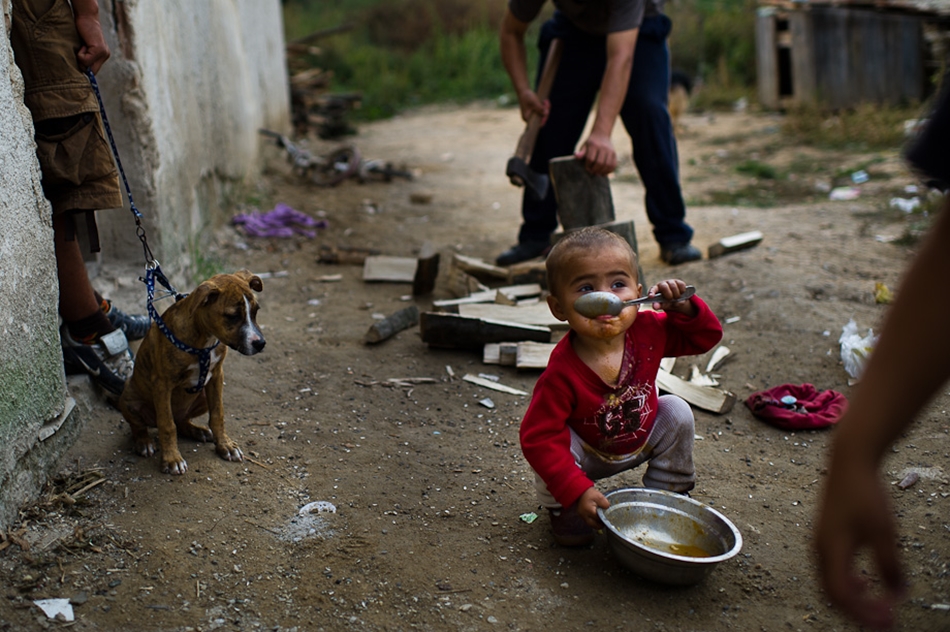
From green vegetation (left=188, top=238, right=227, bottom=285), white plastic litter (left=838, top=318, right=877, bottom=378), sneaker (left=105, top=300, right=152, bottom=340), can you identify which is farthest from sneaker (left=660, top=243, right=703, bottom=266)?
sneaker (left=105, top=300, right=152, bottom=340)

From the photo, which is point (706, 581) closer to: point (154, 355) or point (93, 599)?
point (93, 599)

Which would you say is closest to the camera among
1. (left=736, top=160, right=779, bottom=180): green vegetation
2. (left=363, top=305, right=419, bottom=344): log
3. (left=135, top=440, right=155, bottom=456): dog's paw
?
(left=135, top=440, right=155, bottom=456): dog's paw

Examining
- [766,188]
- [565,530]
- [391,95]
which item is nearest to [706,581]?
[565,530]

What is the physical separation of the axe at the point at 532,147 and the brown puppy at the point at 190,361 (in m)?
2.36

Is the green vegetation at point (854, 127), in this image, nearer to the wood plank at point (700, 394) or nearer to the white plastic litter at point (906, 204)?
the white plastic litter at point (906, 204)

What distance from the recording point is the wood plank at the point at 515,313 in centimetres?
470

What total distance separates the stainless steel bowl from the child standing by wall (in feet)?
0.37

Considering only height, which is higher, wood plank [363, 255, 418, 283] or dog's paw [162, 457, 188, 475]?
wood plank [363, 255, 418, 283]

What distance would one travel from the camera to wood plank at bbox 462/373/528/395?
13.5 feet

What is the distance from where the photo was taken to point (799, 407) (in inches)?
150

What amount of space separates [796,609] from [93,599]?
6.80ft

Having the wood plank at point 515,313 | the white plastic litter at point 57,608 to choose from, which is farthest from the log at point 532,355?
the white plastic litter at point 57,608

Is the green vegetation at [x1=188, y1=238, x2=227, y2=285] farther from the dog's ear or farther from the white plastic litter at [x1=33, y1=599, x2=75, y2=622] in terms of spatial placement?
→ the white plastic litter at [x1=33, y1=599, x2=75, y2=622]

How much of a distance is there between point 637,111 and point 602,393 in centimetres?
300
